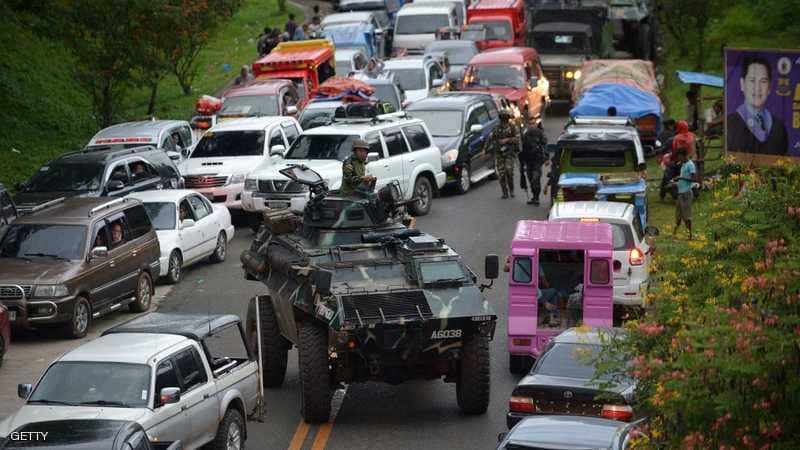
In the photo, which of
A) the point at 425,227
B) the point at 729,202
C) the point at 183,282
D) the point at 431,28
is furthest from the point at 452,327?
the point at 431,28

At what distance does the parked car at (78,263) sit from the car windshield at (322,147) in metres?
5.39

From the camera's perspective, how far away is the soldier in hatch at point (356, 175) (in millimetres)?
18641

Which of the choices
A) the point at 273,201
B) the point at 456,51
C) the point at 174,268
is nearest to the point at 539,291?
the point at 174,268

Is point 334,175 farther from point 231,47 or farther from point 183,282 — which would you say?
point 231,47

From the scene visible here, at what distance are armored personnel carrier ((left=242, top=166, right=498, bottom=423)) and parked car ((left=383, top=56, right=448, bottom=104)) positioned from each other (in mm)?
20141

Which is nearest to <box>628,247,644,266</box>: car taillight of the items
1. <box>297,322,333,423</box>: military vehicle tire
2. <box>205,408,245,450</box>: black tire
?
<box>297,322,333,423</box>: military vehicle tire

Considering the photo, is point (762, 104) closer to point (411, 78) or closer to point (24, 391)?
point (24, 391)

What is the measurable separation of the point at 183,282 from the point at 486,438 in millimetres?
9912

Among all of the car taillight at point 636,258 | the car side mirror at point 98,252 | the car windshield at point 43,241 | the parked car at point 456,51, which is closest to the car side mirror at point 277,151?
the car windshield at point 43,241

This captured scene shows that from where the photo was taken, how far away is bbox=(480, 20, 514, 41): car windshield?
44.9 meters

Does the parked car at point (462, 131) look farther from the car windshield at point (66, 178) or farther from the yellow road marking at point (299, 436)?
the yellow road marking at point (299, 436)

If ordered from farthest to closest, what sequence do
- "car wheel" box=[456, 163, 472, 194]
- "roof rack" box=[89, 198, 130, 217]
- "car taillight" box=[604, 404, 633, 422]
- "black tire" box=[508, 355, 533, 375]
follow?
"car wheel" box=[456, 163, 472, 194], "roof rack" box=[89, 198, 130, 217], "black tire" box=[508, 355, 533, 375], "car taillight" box=[604, 404, 633, 422]

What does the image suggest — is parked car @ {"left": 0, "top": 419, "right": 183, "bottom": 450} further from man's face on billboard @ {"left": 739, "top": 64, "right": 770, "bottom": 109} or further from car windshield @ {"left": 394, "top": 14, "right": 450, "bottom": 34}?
car windshield @ {"left": 394, "top": 14, "right": 450, "bottom": 34}

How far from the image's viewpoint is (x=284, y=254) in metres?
17.5
